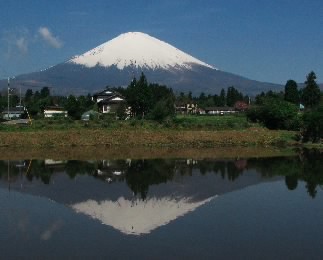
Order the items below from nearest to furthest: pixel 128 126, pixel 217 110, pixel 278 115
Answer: pixel 128 126
pixel 278 115
pixel 217 110

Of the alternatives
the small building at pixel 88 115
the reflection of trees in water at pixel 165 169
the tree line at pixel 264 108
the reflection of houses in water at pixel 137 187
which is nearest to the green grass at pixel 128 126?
the tree line at pixel 264 108

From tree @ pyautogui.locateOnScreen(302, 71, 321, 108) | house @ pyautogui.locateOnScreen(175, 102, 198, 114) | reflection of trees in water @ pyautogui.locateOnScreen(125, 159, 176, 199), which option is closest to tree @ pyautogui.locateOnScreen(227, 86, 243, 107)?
house @ pyautogui.locateOnScreen(175, 102, 198, 114)

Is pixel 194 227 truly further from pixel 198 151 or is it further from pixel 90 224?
pixel 198 151

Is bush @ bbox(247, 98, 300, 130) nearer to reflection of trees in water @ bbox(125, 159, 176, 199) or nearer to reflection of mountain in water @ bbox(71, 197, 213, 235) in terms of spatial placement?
reflection of trees in water @ bbox(125, 159, 176, 199)

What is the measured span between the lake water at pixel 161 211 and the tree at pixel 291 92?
44.0m

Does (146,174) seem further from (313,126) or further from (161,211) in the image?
(313,126)

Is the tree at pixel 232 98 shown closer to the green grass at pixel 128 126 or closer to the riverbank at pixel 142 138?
the green grass at pixel 128 126

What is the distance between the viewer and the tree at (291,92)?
62.9 meters

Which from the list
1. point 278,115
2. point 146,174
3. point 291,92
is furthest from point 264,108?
point 291,92

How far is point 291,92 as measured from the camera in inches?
2514

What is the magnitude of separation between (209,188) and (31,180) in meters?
6.01

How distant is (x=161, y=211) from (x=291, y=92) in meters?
55.3

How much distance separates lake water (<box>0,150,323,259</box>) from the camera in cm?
835

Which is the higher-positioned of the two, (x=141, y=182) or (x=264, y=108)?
(x=264, y=108)
